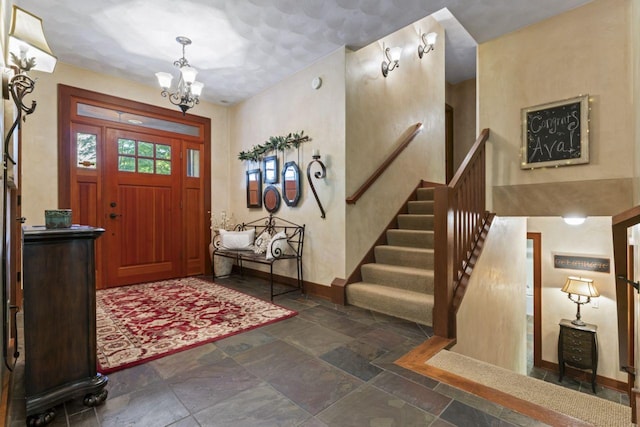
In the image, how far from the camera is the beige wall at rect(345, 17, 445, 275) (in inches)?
136

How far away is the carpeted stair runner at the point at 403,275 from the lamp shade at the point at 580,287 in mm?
2551

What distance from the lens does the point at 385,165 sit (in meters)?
3.78

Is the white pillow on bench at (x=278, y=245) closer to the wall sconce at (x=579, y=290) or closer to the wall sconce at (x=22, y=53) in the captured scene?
the wall sconce at (x=22, y=53)

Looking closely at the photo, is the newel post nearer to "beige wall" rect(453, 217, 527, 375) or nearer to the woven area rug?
"beige wall" rect(453, 217, 527, 375)

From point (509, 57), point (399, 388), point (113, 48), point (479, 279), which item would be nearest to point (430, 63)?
point (509, 57)

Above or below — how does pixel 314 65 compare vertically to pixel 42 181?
above

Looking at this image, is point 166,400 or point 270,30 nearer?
point 166,400

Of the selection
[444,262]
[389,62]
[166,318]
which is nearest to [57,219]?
[166,318]

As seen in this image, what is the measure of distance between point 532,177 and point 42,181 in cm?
541

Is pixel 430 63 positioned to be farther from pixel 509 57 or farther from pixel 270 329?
pixel 270 329

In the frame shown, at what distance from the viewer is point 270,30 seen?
3061 millimetres

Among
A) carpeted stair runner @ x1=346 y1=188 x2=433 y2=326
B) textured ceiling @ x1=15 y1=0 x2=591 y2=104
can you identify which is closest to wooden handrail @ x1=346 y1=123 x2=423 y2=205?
carpeted stair runner @ x1=346 y1=188 x2=433 y2=326

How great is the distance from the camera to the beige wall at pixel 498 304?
110 inches

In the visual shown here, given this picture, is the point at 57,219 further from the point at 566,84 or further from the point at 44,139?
the point at 566,84
